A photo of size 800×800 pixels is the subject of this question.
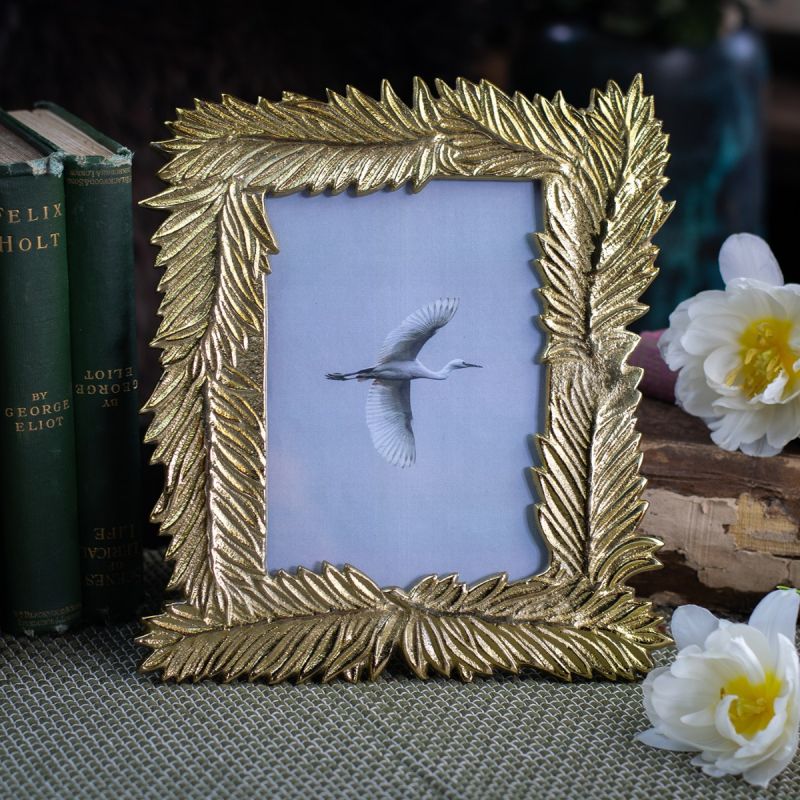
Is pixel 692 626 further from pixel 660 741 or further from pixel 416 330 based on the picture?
pixel 416 330

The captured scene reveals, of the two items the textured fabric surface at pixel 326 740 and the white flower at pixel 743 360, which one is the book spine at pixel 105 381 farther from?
the white flower at pixel 743 360

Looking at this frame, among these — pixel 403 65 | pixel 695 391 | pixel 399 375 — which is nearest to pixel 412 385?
pixel 399 375

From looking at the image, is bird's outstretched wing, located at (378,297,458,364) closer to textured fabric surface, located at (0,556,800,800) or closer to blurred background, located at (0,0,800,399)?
textured fabric surface, located at (0,556,800,800)

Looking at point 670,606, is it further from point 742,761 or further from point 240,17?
point 240,17

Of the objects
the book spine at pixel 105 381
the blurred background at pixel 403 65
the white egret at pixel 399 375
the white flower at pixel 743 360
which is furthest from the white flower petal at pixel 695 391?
the blurred background at pixel 403 65

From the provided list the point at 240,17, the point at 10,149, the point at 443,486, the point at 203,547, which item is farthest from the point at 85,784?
the point at 240,17

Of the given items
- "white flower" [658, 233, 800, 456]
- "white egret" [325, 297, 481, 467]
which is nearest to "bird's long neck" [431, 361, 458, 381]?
"white egret" [325, 297, 481, 467]
